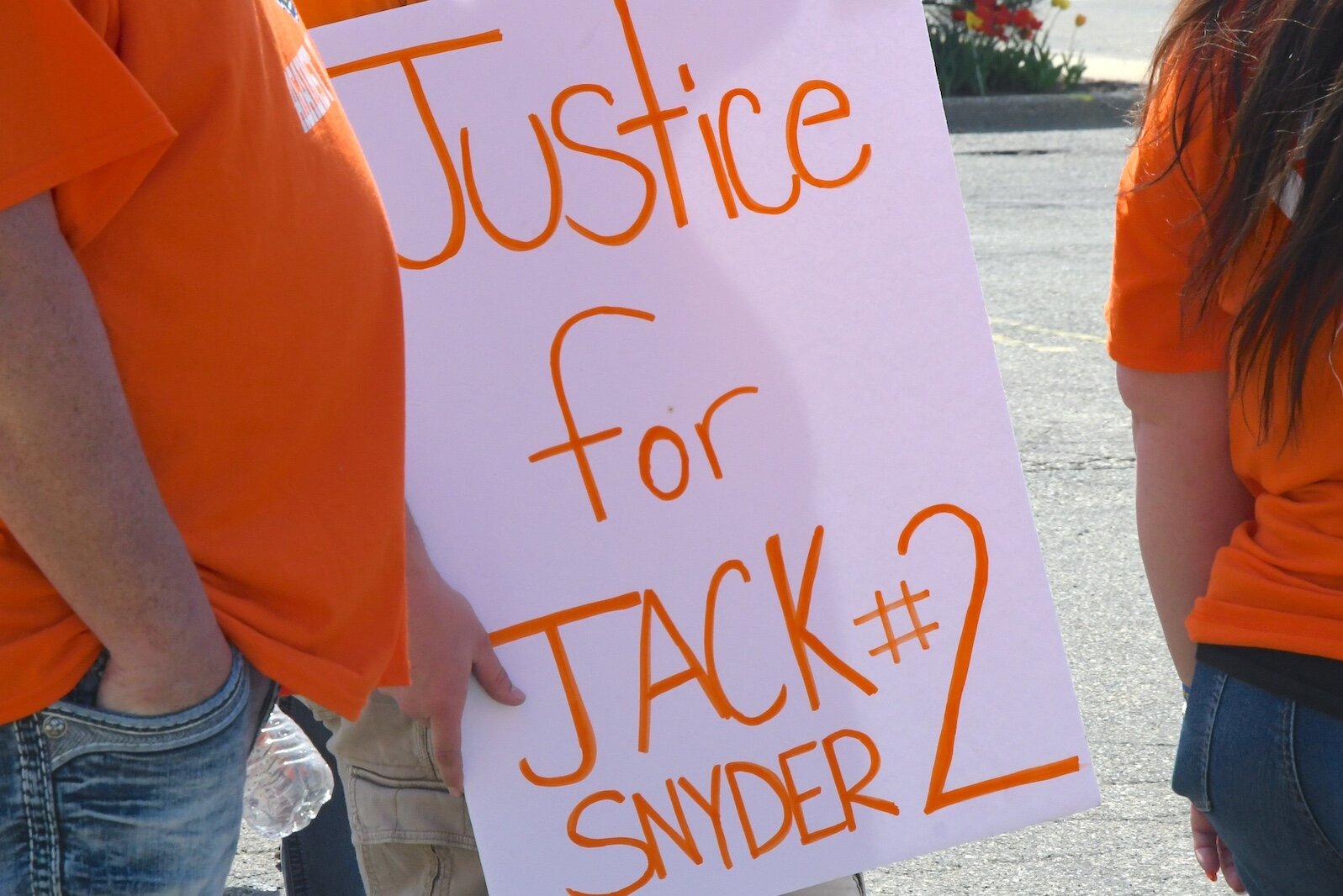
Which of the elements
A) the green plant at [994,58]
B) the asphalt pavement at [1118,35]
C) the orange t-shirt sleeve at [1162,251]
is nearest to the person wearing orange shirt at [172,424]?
the orange t-shirt sleeve at [1162,251]

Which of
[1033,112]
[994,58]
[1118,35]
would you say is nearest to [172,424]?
[1033,112]

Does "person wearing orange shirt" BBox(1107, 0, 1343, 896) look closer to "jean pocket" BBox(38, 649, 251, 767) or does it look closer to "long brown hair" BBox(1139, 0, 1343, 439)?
"long brown hair" BBox(1139, 0, 1343, 439)

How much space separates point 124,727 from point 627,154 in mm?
786

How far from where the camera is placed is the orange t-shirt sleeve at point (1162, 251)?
1301 millimetres

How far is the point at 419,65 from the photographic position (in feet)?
5.01

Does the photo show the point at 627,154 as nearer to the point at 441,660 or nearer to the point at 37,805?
the point at 441,660

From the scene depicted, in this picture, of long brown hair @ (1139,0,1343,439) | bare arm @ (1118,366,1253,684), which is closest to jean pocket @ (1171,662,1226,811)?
bare arm @ (1118,366,1253,684)

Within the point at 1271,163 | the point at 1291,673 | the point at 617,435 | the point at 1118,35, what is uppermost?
the point at 1271,163

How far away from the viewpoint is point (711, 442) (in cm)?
160

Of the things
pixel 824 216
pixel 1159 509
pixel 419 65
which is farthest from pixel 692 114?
pixel 1159 509

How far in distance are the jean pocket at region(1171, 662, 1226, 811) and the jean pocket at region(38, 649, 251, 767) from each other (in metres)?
0.83

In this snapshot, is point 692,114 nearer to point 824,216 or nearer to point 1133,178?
point 824,216

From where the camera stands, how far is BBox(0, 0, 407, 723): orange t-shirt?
98 centimetres

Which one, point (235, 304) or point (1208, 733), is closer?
point (235, 304)
